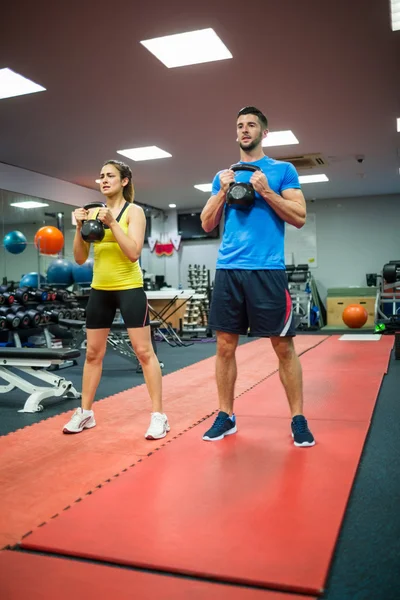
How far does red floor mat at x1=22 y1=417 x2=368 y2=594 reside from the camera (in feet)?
4.13

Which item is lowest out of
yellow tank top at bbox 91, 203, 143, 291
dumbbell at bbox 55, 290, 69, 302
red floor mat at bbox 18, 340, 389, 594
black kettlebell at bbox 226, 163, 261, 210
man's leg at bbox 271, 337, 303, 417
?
red floor mat at bbox 18, 340, 389, 594

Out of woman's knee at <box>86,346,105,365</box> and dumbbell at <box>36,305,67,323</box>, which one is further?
dumbbell at <box>36,305,67,323</box>

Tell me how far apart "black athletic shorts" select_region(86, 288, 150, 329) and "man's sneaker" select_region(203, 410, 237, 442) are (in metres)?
0.55

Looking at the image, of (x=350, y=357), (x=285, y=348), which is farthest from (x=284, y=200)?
(x=350, y=357)

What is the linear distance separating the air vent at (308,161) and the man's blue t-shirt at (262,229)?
211 inches

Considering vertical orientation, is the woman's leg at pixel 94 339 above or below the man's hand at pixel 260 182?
below

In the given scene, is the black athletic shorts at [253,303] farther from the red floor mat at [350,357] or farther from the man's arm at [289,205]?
the red floor mat at [350,357]

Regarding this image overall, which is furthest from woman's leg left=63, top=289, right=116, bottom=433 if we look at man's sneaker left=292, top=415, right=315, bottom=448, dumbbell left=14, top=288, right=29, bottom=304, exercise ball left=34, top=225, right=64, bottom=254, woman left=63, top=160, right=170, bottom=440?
exercise ball left=34, top=225, right=64, bottom=254

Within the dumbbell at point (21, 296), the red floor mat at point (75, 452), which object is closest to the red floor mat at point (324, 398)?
the red floor mat at point (75, 452)

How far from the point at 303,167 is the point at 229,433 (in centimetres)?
625

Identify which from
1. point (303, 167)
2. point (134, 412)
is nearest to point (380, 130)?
point (303, 167)

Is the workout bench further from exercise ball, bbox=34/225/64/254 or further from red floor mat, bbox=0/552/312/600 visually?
exercise ball, bbox=34/225/64/254

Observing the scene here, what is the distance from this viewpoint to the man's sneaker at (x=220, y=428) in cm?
229

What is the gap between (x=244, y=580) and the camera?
118 cm
